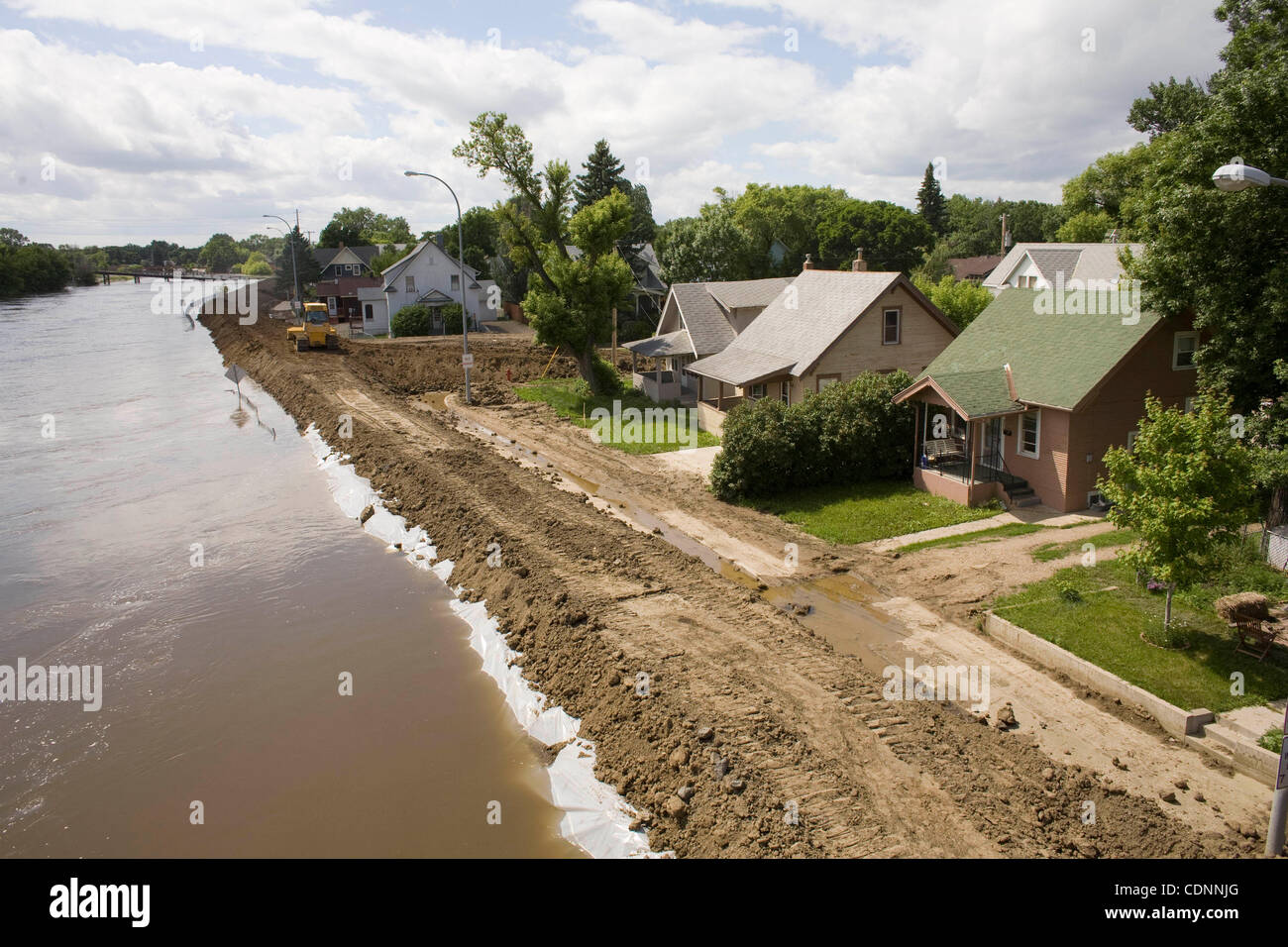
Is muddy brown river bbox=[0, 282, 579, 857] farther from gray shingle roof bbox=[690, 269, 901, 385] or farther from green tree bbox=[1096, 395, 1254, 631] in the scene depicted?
gray shingle roof bbox=[690, 269, 901, 385]

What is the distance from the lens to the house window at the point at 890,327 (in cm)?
2978

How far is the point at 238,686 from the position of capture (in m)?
14.8

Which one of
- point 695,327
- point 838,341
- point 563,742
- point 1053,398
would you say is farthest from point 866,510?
point 695,327

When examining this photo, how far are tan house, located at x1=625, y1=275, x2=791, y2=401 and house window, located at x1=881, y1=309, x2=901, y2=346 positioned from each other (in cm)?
834

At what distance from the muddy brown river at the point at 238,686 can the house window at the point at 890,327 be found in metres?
17.6

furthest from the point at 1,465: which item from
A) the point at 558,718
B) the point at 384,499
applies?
the point at 558,718

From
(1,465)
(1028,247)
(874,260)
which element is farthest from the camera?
(874,260)

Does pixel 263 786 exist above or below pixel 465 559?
below

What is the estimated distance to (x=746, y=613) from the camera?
623 inches

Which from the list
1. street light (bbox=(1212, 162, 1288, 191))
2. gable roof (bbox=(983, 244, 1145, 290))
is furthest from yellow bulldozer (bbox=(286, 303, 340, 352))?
street light (bbox=(1212, 162, 1288, 191))

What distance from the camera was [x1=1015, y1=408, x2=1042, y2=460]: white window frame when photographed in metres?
21.6

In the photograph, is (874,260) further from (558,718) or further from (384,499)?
(558,718)

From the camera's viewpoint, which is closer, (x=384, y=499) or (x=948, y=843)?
(x=948, y=843)

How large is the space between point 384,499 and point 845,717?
1709 cm
